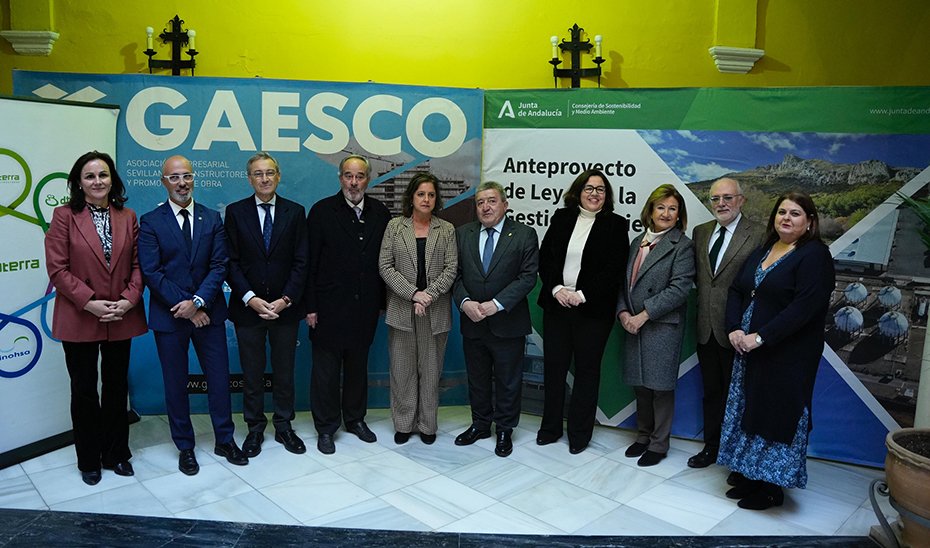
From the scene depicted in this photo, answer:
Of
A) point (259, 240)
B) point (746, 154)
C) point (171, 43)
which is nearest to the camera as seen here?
point (259, 240)

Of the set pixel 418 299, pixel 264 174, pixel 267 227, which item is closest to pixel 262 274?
pixel 267 227

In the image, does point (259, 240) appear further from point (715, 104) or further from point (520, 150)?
point (715, 104)

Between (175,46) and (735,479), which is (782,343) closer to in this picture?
(735,479)

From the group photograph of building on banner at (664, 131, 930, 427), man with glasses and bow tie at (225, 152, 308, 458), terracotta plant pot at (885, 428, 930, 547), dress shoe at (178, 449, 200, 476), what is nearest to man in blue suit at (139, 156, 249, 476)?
dress shoe at (178, 449, 200, 476)

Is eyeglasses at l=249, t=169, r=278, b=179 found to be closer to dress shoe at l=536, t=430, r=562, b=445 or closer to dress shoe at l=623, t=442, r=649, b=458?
dress shoe at l=536, t=430, r=562, b=445

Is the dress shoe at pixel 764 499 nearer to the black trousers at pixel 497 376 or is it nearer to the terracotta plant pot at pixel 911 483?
the terracotta plant pot at pixel 911 483

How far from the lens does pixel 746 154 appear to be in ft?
13.3

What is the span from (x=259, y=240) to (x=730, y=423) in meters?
2.56

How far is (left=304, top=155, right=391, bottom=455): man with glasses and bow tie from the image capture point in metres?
3.93

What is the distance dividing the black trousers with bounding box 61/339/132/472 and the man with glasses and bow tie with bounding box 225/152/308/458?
605 mm

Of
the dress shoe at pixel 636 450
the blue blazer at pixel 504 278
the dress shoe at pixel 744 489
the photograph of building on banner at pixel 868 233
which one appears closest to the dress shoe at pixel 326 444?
the blue blazer at pixel 504 278

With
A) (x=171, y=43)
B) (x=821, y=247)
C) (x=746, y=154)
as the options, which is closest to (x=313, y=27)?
(x=171, y=43)

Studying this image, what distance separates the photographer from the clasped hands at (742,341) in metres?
3.27

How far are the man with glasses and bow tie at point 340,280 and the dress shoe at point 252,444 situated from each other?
32cm
